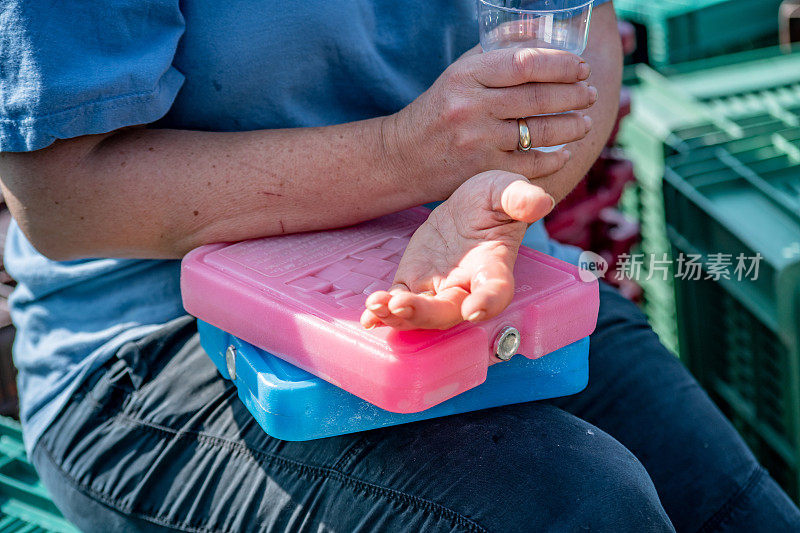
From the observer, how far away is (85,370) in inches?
36.4

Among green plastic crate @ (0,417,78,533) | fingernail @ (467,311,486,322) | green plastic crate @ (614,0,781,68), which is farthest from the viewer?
green plastic crate @ (614,0,781,68)

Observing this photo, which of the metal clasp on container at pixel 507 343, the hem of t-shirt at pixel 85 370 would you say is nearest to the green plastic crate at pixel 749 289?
the metal clasp on container at pixel 507 343

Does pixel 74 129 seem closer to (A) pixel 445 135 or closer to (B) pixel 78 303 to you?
(B) pixel 78 303

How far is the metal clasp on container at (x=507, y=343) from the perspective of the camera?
2.28 ft

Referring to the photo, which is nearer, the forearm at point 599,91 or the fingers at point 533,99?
the fingers at point 533,99

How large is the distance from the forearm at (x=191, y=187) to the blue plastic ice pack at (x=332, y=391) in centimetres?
13

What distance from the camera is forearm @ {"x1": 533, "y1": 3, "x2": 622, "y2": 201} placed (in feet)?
3.25

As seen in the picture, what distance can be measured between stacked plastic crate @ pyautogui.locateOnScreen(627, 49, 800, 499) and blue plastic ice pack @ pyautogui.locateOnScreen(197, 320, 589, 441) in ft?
2.26

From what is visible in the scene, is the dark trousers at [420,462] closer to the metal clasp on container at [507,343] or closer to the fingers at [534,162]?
the metal clasp on container at [507,343]

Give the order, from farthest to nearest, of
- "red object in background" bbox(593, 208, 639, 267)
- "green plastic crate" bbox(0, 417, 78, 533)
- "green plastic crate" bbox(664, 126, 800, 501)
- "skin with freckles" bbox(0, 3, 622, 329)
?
1. "red object in background" bbox(593, 208, 639, 267)
2. "green plastic crate" bbox(664, 126, 800, 501)
3. "green plastic crate" bbox(0, 417, 78, 533)
4. "skin with freckles" bbox(0, 3, 622, 329)

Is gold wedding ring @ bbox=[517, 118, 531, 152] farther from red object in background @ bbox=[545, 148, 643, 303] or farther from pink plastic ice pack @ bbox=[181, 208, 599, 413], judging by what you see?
red object in background @ bbox=[545, 148, 643, 303]

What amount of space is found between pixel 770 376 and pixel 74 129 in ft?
4.04

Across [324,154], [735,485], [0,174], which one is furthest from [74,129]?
[735,485]

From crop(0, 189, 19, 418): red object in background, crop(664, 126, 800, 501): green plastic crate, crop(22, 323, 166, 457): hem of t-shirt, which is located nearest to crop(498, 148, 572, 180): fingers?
crop(22, 323, 166, 457): hem of t-shirt
